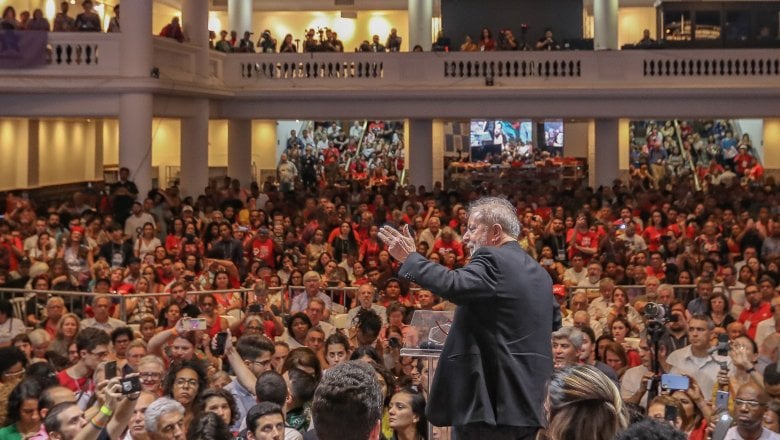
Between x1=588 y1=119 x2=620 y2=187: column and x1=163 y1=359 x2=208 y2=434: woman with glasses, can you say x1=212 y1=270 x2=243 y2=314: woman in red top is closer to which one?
x1=163 y1=359 x2=208 y2=434: woman with glasses

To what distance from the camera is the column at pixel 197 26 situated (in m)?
27.3

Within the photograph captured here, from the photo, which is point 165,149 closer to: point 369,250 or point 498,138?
point 498,138

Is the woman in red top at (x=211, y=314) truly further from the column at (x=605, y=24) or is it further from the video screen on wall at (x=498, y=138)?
the video screen on wall at (x=498, y=138)

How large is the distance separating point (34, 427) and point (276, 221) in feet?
39.3

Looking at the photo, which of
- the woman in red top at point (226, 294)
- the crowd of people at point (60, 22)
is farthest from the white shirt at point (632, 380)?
the crowd of people at point (60, 22)

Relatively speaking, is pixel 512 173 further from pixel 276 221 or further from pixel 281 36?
pixel 276 221

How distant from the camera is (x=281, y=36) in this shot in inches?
1672

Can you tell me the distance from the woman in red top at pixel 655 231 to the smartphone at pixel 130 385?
13.3 meters

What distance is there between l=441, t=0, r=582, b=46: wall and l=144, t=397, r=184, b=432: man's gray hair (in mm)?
30613

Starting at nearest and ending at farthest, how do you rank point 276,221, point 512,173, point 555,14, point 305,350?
point 305,350, point 276,221, point 512,173, point 555,14

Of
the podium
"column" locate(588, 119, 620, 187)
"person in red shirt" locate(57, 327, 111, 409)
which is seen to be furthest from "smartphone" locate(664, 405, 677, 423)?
"column" locate(588, 119, 620, 187)

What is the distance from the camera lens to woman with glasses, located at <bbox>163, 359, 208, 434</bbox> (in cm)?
917

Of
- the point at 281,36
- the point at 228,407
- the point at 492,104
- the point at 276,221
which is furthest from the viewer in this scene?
the point at 281,36

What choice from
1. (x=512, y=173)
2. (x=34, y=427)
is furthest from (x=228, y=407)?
(x=512, y=173)
